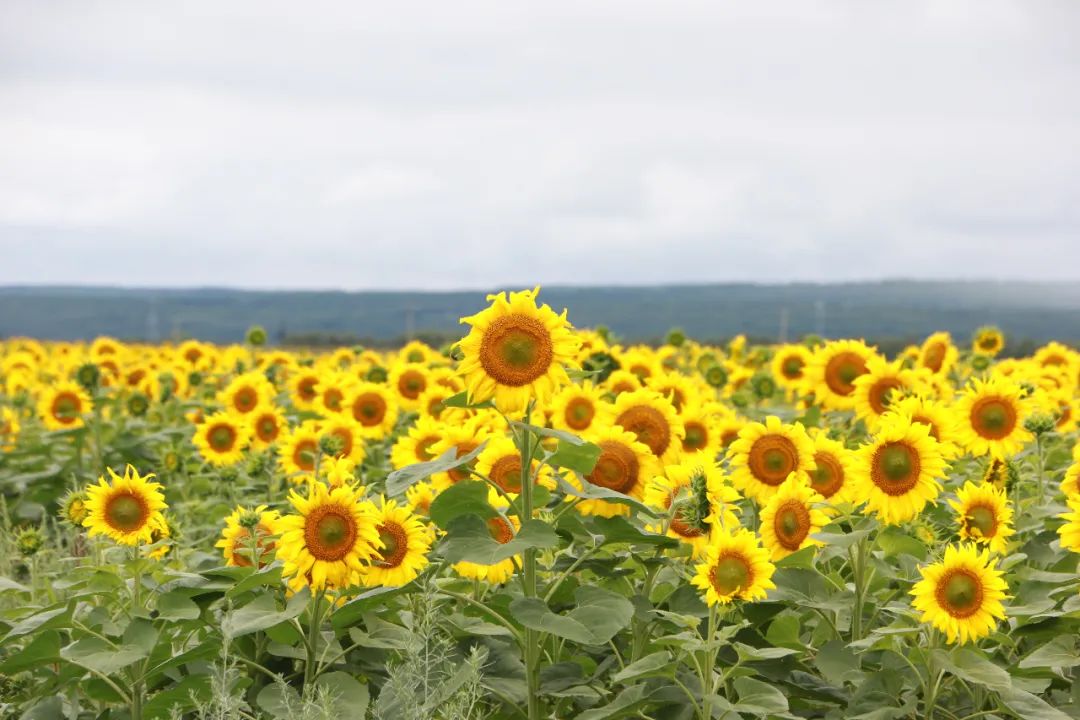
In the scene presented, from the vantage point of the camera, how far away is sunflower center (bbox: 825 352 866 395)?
268 inches

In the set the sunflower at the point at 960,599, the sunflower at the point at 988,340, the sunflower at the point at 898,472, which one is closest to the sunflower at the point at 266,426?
the sunflower at the point at 898,472

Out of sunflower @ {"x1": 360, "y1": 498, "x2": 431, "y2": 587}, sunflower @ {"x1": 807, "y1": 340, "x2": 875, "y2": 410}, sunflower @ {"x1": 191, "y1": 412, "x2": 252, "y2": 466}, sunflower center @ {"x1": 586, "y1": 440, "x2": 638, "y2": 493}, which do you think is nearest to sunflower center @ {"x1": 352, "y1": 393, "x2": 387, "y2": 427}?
sunflower @ {"x1": 191, "y1": 412, "x2": 252, "y2": 466}

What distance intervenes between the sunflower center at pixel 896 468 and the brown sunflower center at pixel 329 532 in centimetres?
181

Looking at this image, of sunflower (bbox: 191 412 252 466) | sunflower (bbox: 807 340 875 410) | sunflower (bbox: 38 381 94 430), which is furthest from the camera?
sunflower (bbox: 38 381 94 430)

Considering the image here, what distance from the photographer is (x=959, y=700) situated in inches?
162

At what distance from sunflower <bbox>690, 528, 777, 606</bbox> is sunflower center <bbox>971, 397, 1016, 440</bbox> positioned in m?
2.29

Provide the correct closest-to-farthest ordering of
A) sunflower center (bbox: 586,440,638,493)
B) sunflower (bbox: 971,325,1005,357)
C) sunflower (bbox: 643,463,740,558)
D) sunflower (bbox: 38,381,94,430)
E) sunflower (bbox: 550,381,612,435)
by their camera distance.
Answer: sunflower (bbox: 643,463,740,558) < sunflower center (bbox: 586,440,638,493) < sunflower (bbox: 550,381,612,435) < sunflower (bbox: 38,381,94,430) < sunflower (bbox: 971,325,1005,357)

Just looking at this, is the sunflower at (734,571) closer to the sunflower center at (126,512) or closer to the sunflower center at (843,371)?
the sunflower center at (126,512)

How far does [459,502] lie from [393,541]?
389 millimetres

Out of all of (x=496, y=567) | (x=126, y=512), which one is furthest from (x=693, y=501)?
(x=126, y=512)

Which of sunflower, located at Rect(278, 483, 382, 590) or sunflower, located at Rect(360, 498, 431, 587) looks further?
sunflower, located at Rect(360, 498, 431, 587)

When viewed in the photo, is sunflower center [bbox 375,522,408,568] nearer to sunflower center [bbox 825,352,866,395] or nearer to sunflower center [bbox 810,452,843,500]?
sunflower center [bbox 810,452,843,500]

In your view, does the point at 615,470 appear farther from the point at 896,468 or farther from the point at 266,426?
the point at 266,426

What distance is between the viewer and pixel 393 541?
381cm
